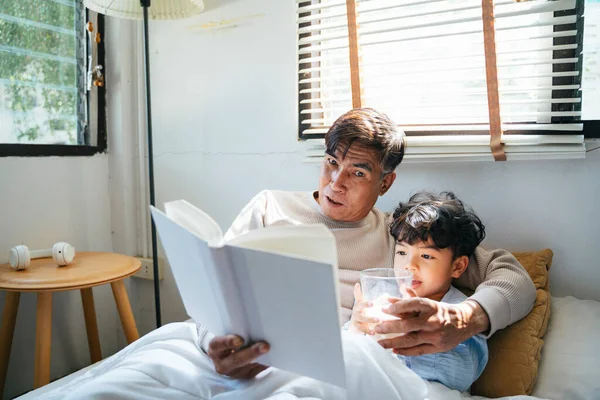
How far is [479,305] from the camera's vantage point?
1108mm

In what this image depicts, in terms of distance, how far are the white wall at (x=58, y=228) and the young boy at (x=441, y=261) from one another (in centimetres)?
132

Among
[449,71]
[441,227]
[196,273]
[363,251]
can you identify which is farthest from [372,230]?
[196,273]

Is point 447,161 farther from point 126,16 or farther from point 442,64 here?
point 126,16

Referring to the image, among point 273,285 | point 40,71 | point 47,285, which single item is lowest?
point 47,285

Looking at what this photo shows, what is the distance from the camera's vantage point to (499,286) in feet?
3.81

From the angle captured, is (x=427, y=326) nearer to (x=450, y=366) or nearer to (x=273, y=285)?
(x=450, y=366)

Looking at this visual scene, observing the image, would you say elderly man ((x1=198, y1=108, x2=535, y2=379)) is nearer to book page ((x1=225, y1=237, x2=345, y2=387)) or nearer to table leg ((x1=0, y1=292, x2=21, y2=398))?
book page ((x1=225, y1=237, x2=345, y2=387))

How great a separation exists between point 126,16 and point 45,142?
565mm

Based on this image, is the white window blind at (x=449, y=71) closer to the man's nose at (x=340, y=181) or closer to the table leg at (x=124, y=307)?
the man's nose at (x=340, y=181)

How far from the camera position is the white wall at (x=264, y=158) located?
1.47 m

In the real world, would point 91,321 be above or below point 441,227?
below

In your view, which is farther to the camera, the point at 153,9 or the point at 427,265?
the point at 153,9

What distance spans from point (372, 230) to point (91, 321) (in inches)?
44.5

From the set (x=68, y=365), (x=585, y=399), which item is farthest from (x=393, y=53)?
(x=68, y=365)
